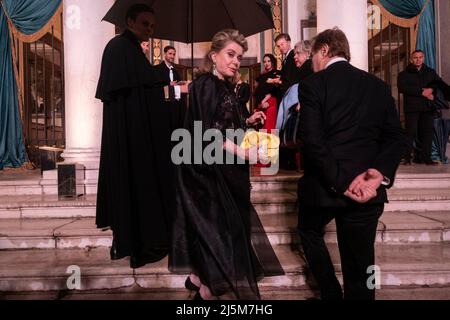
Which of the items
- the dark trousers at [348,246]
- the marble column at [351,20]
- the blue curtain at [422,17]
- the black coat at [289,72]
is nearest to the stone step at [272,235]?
the dark trousers at [348,246]

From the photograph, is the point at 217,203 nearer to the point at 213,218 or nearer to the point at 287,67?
the point at 213,218

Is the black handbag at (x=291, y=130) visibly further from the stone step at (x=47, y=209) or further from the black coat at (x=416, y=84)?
the black coat at (x=416, y=84)

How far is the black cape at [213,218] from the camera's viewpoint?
2.74 m

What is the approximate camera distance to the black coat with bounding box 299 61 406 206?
245 cm

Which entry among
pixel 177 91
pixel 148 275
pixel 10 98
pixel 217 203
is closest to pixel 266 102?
pixel 177 91

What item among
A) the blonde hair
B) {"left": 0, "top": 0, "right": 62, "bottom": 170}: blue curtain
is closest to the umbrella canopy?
the blonde hair

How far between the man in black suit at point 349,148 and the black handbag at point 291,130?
3.16 meters

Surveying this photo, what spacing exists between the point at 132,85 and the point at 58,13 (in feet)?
19.8

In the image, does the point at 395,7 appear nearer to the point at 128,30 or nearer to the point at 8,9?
the point at 128,30

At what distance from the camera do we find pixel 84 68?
5809 millimetres

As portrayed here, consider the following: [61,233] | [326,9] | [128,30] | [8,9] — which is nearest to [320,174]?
[128,30]

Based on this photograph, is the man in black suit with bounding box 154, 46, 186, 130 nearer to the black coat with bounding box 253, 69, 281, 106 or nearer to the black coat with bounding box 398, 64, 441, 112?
the black coat with bounding box 253, 69, 281, 106

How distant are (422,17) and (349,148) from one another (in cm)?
757

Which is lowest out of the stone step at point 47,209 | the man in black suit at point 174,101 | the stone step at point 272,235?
the stone step at point 272,235
